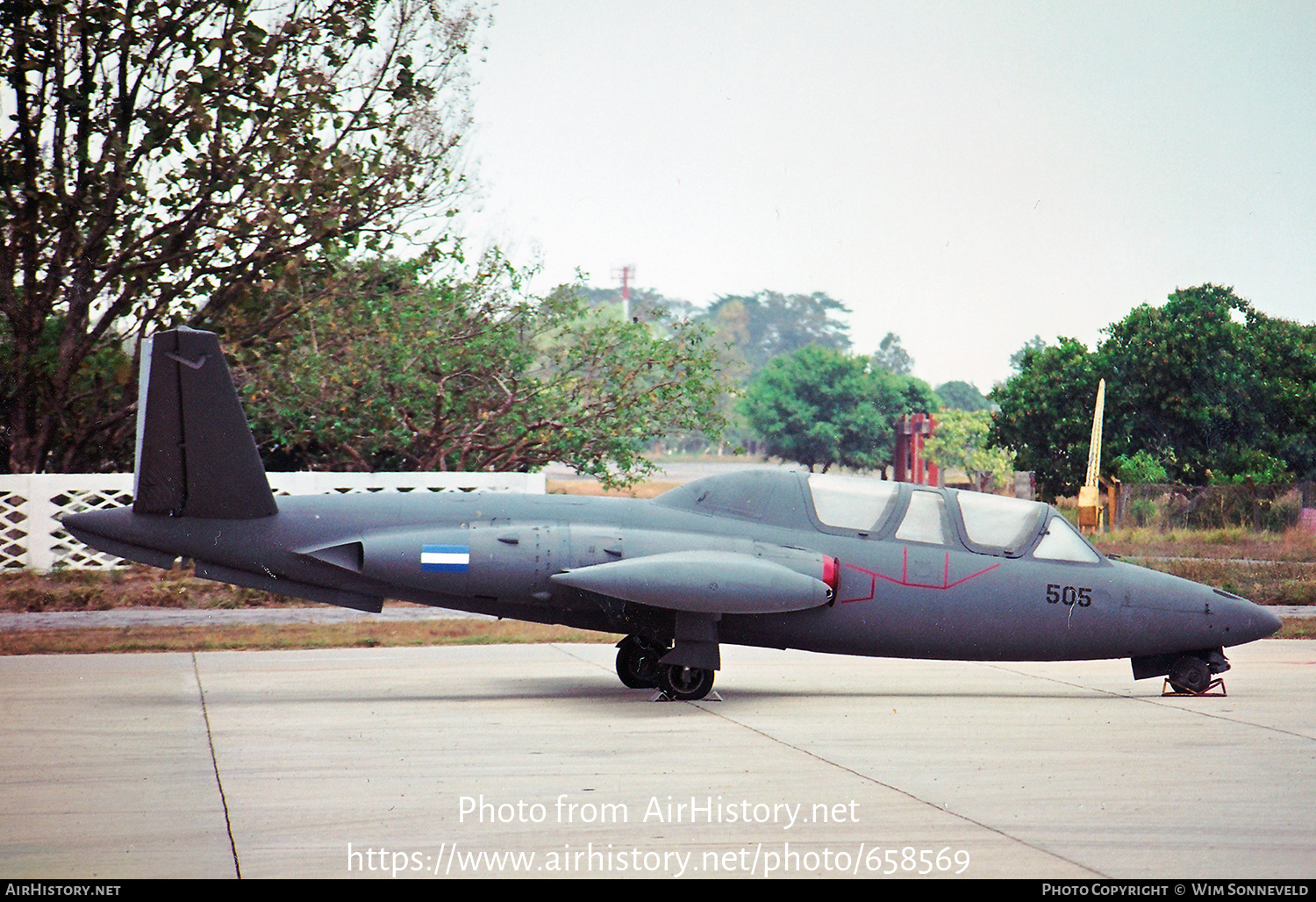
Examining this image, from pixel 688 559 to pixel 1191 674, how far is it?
4.94 meters

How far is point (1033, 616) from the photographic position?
11.2 metres

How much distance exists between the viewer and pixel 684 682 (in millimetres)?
11039

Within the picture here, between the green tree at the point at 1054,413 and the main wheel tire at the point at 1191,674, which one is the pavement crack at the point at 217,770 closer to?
the main wheel tire at the point at 1191,674

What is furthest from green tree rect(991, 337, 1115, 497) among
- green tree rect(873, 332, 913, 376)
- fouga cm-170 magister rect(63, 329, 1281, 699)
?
green tree rect(873, 332, 913, 376)

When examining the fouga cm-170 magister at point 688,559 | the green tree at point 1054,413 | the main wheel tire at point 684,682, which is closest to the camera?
the fouga cm-170 magister at point 688,559

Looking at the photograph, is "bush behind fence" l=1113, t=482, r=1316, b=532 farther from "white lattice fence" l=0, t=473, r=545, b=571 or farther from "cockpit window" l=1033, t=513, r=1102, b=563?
"cockpit window" l=1033, t=513, r=1102, b=563

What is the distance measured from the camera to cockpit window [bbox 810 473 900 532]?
11352 millimetres

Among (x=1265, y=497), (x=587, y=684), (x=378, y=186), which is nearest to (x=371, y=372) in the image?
(x=378, y=186)

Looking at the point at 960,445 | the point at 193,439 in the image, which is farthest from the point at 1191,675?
the point at 960,445

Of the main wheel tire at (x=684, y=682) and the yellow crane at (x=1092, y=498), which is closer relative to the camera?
the main wheel tire at (x=684, y=682)

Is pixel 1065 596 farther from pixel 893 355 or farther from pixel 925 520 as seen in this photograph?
pixel 893 355

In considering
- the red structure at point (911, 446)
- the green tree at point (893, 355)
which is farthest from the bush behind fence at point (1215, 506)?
the green tree at point (893, 355)

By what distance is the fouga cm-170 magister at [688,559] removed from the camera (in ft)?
34.1

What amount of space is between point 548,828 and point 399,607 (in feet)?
42.1
